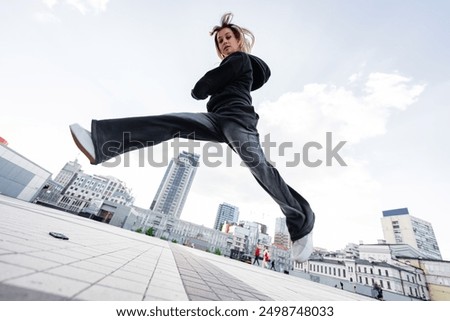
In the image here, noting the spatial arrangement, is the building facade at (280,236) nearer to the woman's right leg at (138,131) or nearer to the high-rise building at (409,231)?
the high-rise building at (409,231)

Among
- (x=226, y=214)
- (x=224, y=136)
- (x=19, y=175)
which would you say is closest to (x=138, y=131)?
(x=224, y=136)

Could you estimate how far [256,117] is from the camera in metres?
2.32

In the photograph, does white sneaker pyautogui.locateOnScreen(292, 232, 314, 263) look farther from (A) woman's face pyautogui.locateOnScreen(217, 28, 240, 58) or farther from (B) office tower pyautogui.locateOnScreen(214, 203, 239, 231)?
(B) office tower pyautogui.locateOnScreen(214, 203, 239, 231)

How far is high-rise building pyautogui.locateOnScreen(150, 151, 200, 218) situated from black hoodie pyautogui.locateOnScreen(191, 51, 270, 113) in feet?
358

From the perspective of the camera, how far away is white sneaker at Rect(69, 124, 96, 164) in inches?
58.4

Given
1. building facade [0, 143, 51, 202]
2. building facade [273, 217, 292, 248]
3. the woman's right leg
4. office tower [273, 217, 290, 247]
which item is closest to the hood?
the woman's right leg

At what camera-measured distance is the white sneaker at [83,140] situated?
1483mm

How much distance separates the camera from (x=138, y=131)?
5.46 ft

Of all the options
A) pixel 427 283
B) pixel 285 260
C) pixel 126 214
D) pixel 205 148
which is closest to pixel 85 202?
pixel 126 214

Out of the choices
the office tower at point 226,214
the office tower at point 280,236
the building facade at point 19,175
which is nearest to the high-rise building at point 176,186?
the office tower at point 280,236

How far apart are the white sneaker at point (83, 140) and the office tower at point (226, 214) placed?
180175 mm

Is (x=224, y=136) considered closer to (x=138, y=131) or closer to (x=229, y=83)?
(x=229, y=83)

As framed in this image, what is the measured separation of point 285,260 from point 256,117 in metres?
93.2
